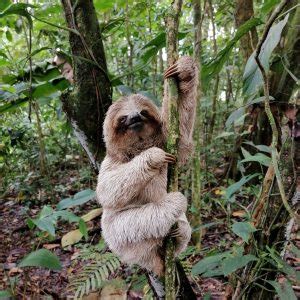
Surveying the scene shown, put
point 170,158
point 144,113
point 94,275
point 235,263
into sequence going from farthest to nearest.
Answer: point 94,275 → point 144,113 → point 235,263 → point 170,158

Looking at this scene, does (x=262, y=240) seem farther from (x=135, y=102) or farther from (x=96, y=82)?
A: (x=96, y=82)

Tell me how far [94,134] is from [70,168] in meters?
6.40

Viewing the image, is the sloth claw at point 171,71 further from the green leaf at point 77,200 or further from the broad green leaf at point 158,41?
the green leaf at point 77,200

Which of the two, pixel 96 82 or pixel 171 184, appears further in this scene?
pixel 96 82

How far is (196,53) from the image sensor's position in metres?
5.05

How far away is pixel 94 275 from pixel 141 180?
90.2 inches

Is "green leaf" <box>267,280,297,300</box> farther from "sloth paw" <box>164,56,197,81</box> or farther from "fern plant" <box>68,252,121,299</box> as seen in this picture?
"fern plant" <box>68,252,121,299</box>

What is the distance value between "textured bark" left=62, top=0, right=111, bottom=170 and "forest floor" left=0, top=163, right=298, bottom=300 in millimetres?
1353

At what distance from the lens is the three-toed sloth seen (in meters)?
3.56

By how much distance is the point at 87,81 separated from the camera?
4441mm

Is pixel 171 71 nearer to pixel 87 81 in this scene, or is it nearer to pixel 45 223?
pixel 87 81

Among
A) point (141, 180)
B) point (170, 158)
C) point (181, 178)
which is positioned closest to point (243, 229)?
point (170, 158)

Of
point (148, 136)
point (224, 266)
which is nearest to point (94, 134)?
point (148, 136)

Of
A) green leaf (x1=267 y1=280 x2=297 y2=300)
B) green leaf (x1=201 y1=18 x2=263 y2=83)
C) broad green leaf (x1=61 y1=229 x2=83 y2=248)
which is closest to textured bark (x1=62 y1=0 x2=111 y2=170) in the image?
green leaf (x1=201 y1=18 x2=263 y2=83)
